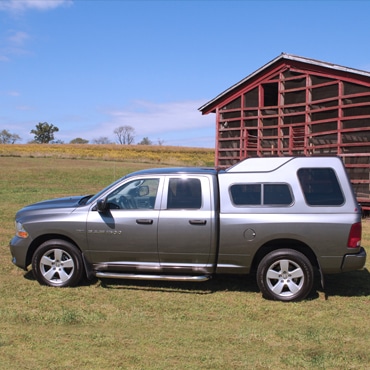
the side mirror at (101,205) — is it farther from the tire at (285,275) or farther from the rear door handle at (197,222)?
the tire at (285,275)

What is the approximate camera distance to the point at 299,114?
50.6 feet

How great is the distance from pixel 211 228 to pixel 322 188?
1540 mm

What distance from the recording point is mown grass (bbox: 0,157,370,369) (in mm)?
4406

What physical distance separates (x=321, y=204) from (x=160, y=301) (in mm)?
2440

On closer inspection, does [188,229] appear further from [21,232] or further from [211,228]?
[21,232]

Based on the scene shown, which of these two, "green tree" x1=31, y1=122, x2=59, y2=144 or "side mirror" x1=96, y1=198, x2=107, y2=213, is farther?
"green tree" x1=31, y1=122, x2=59, y2=144

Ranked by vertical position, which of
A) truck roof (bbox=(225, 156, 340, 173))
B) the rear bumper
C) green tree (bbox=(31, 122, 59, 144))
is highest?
green tree (bbox=(31, 122, 59, 144))

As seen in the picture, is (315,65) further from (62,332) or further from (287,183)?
(62,332)

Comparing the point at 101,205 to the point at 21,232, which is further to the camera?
the point at 21,232

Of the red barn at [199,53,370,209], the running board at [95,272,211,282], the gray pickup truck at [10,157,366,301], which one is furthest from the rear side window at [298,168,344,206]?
the red barn at [199,53,370,209]

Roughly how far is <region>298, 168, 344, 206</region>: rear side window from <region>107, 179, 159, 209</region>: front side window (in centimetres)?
204

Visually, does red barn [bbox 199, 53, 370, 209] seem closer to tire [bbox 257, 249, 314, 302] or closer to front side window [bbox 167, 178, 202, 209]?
front side window [bbox 167, 178, 202, 209]

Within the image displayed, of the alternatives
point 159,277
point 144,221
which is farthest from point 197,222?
point 159,277

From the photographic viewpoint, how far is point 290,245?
20.9ft
